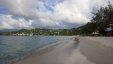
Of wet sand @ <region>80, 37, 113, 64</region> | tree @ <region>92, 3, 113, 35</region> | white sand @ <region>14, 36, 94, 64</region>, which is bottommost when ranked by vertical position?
white sand @ <region>14, 36, 94, 64</region>

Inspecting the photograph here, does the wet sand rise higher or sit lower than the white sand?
higher

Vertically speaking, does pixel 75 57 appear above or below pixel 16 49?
above

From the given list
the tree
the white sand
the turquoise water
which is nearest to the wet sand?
the white sand

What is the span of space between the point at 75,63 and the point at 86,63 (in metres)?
0.77

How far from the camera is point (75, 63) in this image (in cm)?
→ 1329

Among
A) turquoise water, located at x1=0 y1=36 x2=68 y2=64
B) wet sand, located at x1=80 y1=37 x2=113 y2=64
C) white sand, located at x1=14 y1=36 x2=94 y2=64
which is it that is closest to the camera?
wet sand, located at x1=80 y1=37 x2=113 y2=64

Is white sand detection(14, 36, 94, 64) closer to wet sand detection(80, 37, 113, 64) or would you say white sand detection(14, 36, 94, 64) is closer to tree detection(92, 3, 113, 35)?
wet sand detection(80, 37, 113, 64)

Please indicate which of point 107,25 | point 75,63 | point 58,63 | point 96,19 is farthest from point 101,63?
point 96,19

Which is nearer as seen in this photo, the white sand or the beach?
the beach

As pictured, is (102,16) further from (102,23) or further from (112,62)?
(112,62)

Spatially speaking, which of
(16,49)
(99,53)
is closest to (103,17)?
(16,49)

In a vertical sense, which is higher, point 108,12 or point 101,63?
point 108,12

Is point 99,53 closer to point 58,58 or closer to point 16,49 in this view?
point 58,58

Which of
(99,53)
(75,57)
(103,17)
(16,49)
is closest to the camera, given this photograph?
(75,57)
